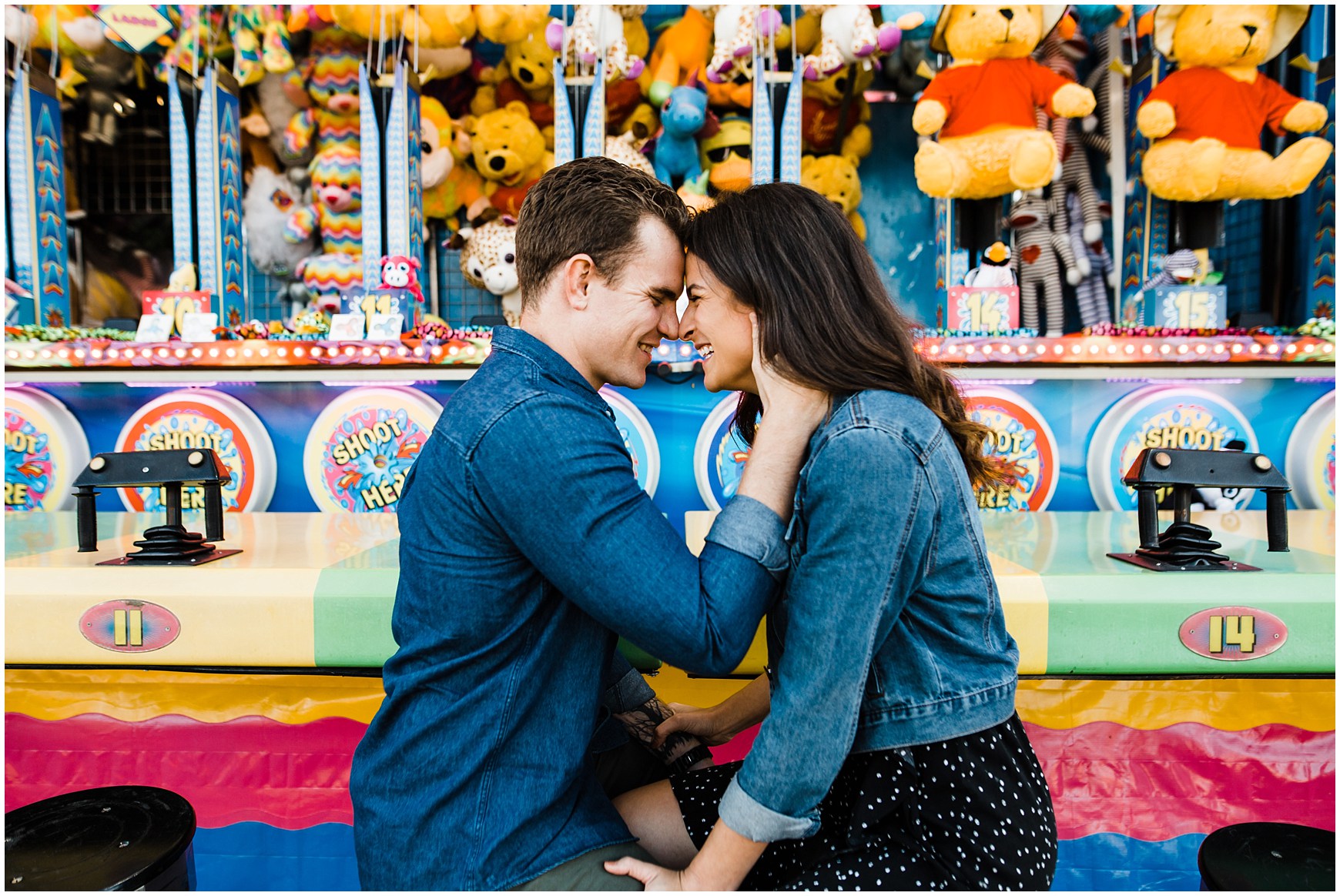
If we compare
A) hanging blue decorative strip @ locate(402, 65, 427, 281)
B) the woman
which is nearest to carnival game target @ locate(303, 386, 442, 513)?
hanging blue decorative strip @ locate(402, 65, 427, 281)

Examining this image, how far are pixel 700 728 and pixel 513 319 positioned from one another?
208cm

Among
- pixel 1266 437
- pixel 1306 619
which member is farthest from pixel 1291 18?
pixel 1306 619

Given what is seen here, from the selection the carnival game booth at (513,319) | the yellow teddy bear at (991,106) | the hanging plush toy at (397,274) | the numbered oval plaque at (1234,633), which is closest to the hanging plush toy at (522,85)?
the carnival game booth at (513,319)

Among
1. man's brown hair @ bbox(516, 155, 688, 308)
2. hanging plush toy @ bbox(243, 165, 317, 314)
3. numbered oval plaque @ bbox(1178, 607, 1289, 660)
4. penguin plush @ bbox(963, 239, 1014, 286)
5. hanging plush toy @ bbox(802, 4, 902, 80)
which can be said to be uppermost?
hanging plush toy @ bbox(802, 4, 902, 80)

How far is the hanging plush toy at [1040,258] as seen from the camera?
3305mm

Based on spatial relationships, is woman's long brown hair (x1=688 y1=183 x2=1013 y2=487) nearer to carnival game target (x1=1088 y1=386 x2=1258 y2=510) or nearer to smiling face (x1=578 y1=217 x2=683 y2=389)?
smiling face (x1=578 y1=217 x2=683 y2=389)

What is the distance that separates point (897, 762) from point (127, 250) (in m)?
4.67

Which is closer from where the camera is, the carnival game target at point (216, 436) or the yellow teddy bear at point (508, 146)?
the carnival game target at point (216, 436)

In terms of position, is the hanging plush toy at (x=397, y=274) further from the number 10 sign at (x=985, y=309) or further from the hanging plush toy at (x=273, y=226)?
the number 10 sign at (x=985, y=309)

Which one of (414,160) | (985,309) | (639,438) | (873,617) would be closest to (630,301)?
(873,617)

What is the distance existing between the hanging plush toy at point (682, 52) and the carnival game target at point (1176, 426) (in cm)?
230

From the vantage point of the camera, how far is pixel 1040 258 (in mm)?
3332

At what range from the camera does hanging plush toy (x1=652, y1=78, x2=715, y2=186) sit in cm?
320

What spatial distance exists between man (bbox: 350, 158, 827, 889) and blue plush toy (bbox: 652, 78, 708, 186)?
8.05 ft
